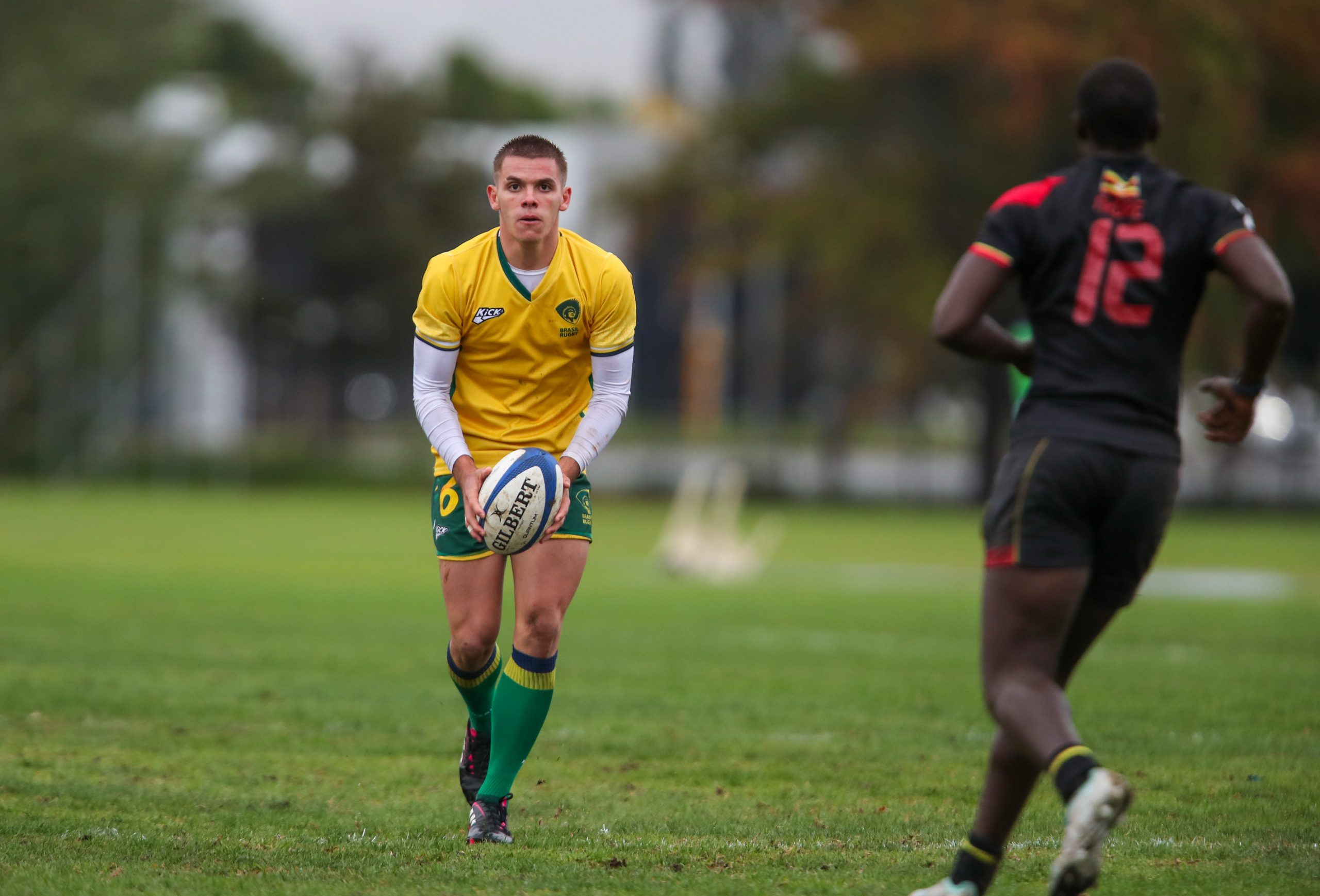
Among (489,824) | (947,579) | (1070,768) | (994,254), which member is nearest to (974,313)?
(994,254)

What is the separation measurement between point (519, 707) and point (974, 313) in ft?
7.87

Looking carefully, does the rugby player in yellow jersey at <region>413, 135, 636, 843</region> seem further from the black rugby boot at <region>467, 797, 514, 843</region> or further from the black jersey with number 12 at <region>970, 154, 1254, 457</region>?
the black jersey with number 12 at <region>970, 154, 1254, 457</region>

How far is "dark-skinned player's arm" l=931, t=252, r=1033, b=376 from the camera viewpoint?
4.25 meters

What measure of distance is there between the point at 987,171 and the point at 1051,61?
389cm

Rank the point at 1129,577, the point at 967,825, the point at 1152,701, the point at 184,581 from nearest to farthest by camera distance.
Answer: the point at 1129,577
the point at 967,825
the point at 1152,701
the point at 184,581

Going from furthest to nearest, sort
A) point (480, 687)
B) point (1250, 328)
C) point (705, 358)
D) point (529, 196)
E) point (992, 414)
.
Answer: point (705, 358)
point (992, 414)
point (480, 687)
point (529, 196)
point (1250, 328)

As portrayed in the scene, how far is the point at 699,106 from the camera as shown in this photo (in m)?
38.5

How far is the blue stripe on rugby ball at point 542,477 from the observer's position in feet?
18.3

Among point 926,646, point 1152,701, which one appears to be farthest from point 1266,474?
point 1152,701

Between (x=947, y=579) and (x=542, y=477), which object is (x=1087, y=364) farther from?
(x=947, y=579)

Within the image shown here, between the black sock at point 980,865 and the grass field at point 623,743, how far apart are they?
15.5 inches

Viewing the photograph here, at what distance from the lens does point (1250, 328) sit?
168 inches

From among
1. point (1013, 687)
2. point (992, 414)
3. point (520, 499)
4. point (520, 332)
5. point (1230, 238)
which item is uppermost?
point (1230, 238)

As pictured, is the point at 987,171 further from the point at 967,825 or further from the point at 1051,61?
the point at 967,825
